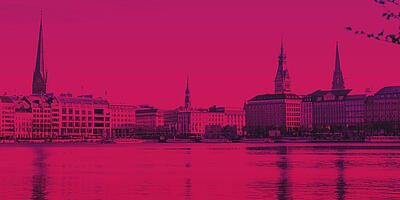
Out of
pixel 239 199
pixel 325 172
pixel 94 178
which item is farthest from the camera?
pixel 325 172

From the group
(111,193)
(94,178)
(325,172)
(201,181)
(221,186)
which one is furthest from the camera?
(325,172)

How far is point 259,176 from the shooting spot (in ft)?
177

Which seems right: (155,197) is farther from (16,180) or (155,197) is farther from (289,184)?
(16,180)

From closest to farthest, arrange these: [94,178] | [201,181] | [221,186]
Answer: [221,186]
[201,181]
[94,178]

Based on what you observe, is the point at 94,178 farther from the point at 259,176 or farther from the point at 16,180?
the point at 259,176

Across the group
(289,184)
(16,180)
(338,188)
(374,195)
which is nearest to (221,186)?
(289,184)

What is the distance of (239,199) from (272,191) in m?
4.82

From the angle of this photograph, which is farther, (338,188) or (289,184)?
(289,184)

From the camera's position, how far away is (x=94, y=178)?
52.5 meters

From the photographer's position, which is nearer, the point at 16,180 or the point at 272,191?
the point at 272,191

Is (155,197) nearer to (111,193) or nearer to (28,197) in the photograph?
(111,193)

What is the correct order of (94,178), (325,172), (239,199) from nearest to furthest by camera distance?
1. (239,199)
2. (94,178)
3. (325,172)

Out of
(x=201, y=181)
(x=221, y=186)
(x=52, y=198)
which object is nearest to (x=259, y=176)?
(x=201, y=181)

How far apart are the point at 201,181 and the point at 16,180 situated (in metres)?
12.2
